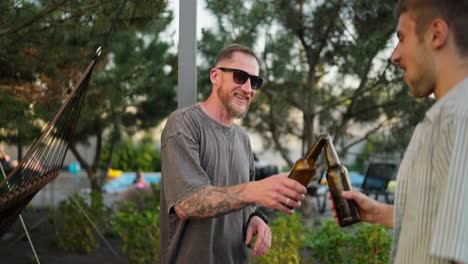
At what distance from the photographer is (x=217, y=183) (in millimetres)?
1591

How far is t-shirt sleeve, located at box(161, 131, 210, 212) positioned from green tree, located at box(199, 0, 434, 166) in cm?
262

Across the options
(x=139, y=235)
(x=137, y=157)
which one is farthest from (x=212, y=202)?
(x=137, y=157)

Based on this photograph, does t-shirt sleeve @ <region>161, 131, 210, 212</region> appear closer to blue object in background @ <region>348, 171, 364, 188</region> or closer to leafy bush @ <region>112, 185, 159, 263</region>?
leafy bush @ <region>112, 185, 159, 263</region>

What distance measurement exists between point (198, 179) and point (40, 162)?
151 centimetres

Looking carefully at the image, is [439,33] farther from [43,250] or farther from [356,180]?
[356,180]

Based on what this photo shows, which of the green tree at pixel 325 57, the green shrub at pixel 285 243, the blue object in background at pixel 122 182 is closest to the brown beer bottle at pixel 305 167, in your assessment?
the green shrub at pixel 285 243

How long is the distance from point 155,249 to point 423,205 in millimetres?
2681

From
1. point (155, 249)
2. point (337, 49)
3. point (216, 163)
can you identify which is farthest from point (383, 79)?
point (216, 163)

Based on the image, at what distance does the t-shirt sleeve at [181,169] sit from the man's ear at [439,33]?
71 cm

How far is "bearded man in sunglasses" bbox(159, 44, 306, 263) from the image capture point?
4.54 ft

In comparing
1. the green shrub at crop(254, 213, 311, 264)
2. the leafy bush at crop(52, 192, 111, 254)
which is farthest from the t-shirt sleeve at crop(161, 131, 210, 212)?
the leafy bush at crop(52, 192, 111, 254)

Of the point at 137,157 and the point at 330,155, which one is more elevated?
the point at 330,155

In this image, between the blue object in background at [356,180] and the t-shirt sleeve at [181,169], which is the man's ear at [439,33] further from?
the blue object in background at [356,180]

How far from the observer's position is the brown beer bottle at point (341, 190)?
1.24 m
